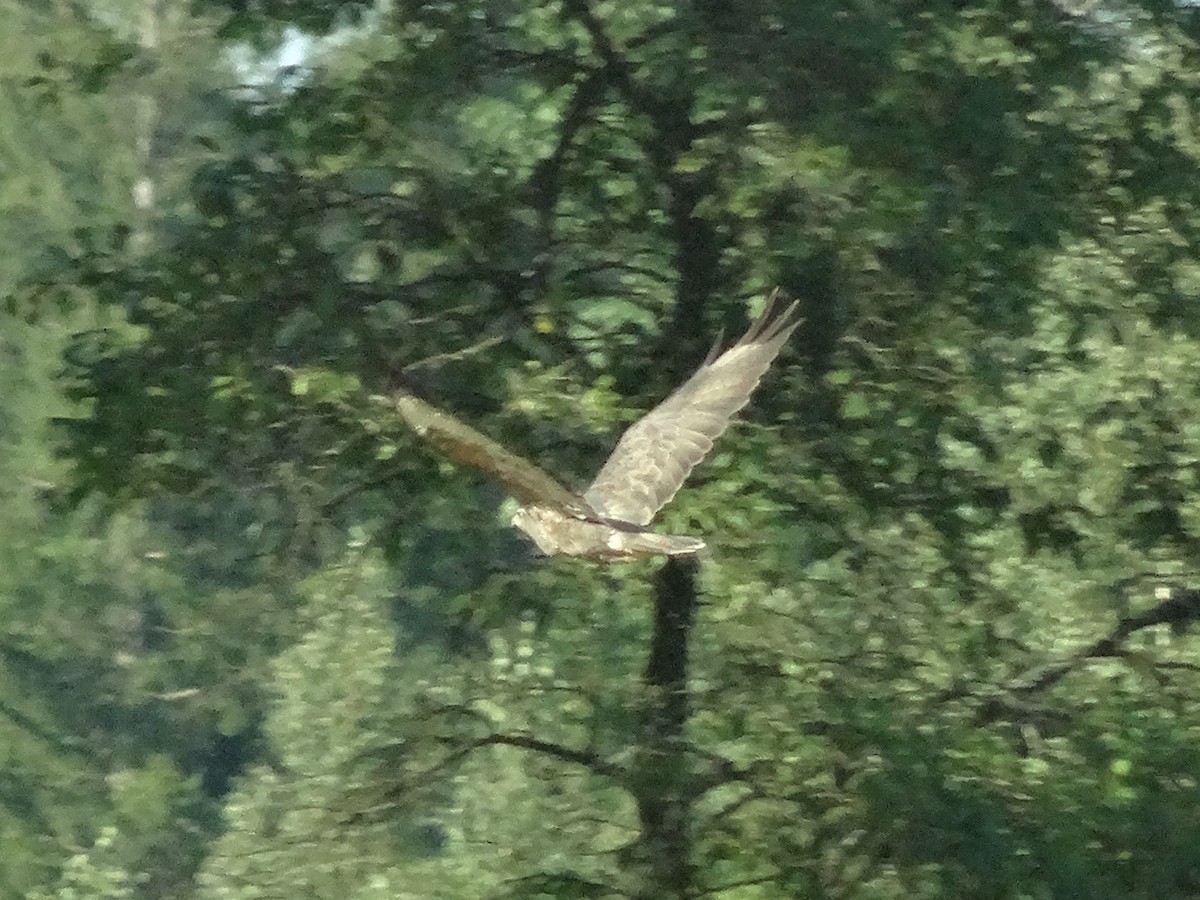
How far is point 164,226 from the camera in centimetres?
582

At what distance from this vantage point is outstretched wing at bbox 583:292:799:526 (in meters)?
4.46

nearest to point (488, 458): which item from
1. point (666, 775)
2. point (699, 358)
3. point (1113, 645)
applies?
point (666, 775)

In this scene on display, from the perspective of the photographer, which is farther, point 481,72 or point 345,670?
point 345,670

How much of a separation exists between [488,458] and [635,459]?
4.49 feet

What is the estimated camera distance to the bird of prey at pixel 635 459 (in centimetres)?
340

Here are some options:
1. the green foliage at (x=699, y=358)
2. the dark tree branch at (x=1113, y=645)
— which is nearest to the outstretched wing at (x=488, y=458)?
the green foliage at (x=699, y=358)

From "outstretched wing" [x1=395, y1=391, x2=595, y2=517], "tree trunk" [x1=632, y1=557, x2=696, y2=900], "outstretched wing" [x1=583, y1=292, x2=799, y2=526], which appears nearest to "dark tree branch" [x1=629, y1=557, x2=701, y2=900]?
"tree trunk" [x1=632, y1=557, x2=696, y2=900]

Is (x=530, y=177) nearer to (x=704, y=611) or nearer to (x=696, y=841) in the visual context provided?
(x=704, y=611)

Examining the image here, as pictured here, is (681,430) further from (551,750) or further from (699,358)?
(551,750)

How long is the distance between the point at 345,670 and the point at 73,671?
965 centimetres

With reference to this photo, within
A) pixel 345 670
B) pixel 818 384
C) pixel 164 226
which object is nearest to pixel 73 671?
pixel 345 670

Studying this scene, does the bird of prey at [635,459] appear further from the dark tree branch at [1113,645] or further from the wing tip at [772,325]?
the dark tree branch at [1113,645]

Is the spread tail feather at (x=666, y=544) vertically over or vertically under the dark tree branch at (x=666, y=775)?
over

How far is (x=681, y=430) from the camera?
4621 millimetres
